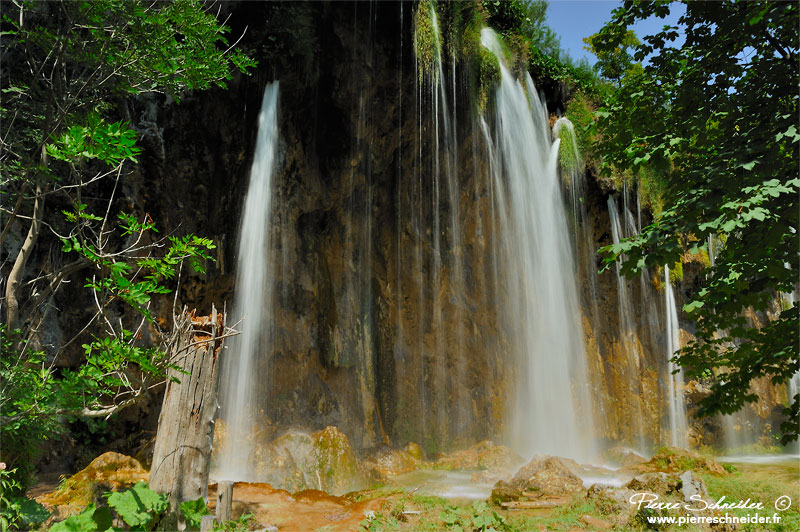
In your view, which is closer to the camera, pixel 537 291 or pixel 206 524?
pixel 206 524

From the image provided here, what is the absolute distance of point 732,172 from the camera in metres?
4.77

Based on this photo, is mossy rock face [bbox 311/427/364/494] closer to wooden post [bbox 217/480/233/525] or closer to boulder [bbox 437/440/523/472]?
boulder [bbox 437/440/523/472]

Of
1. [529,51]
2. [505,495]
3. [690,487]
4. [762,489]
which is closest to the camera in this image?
[690,487]

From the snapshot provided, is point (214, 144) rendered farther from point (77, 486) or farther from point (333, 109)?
point (77, 486)

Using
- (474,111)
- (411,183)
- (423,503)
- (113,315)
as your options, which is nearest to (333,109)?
(411,183)

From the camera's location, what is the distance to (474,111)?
1496cm

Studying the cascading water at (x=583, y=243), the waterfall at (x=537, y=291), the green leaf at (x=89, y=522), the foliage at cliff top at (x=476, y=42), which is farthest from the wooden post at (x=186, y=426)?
the cascading water at (x=583, y=243)

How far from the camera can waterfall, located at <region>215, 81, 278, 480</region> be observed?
1123 centimetres

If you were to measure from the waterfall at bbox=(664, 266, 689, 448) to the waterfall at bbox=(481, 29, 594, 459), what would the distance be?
11.4ft

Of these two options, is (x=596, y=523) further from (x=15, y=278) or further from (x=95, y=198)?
(x=95, y=198)

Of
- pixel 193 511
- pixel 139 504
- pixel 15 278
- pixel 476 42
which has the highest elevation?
pixel 476 42

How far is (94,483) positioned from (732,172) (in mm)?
8210

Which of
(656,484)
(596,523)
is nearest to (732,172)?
(596,523)

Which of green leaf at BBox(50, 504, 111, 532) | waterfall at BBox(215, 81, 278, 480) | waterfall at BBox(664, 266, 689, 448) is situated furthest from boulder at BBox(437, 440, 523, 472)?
green leaf at BBox(50, 504, 111, 532)
